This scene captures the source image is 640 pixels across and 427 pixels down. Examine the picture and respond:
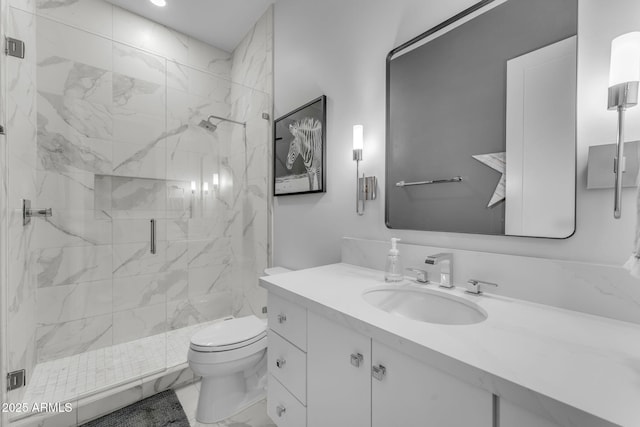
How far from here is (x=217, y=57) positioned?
2.71m

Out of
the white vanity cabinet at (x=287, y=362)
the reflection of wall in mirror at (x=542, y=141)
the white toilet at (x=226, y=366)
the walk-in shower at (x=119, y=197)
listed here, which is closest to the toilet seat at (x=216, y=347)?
the white toilet at (x=226, y=366)

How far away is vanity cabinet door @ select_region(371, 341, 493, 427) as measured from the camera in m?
0.54

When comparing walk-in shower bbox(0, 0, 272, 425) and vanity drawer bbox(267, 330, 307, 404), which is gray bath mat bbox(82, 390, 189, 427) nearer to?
walk-in shower bbox(0, 0, 272, 425)

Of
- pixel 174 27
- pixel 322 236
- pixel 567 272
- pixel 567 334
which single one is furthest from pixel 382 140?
pixel 174 27

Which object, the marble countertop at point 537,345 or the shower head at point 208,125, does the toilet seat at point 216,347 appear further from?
the shower head at point 208,125

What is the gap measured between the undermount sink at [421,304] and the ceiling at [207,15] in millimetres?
2349

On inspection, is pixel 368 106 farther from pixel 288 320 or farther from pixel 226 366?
pixel 226 366

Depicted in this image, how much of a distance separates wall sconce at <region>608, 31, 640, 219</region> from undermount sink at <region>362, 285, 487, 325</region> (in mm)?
513

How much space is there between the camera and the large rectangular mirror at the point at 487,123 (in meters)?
0.84

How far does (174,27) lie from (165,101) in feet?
2.38

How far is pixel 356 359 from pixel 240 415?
1161 mm

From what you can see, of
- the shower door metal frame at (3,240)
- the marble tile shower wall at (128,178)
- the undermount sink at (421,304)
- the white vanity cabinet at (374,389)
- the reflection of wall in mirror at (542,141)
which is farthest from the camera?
the marble tile shower wall at (128,178)

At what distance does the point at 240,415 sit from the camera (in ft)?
4.96

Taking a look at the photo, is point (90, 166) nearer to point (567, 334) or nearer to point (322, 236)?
point (322, 236)
